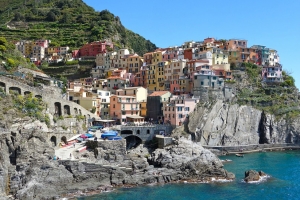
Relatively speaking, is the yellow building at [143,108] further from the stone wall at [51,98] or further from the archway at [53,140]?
the archway at [53,140]

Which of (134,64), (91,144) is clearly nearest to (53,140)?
(91,144)

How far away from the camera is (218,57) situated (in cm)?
8000

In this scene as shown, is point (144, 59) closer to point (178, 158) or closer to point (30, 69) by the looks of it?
point (30, 69)

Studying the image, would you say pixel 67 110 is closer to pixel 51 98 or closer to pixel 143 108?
pixel 51 98

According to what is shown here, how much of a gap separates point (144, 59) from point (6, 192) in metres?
53.7

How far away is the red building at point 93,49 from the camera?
Result: 305 feet

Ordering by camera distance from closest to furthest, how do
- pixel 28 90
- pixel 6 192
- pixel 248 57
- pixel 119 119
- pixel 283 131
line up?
pixel 6 192, pixel 28 90, pixel 119 119, pixel 283 131, pixel 248 57

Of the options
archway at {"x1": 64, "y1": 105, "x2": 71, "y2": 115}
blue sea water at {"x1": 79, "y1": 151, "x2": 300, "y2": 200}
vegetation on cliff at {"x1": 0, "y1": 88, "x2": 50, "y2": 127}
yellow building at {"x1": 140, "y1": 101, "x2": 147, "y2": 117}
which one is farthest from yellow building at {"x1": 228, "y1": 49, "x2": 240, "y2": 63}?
vegetation on cliff at {"x1": 0, "y1": 88, "x2": 50, "y2": 127}

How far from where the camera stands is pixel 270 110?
7519cm

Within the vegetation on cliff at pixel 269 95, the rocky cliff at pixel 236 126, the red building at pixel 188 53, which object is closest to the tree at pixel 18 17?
the red building at pixel 188 53

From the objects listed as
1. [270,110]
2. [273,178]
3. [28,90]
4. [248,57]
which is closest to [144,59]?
[248,57]

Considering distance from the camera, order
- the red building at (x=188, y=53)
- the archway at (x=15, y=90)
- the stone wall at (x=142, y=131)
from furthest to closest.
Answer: the red building at (x=188, y=53) → the stone wall at (x=142, y=131) → the archway at (x=15, y=90)

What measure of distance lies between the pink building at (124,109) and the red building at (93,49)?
29.5m

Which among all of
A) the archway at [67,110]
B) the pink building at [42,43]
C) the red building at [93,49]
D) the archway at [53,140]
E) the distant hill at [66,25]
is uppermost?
the distant hill at [66,25]
